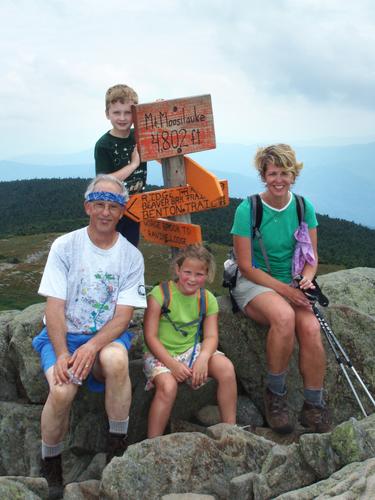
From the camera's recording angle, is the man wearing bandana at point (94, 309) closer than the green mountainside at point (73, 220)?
Yes

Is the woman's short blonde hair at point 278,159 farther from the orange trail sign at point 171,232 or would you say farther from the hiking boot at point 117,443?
the hiking boot at point 117,443

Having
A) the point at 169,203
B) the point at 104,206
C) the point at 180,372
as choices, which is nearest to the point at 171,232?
the point at 169,203

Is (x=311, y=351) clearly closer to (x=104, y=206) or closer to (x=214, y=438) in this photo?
(x=214, y=438)

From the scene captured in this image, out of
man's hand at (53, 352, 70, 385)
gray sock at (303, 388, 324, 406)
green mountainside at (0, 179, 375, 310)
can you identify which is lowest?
gray sock at (303, 388, 324, 406)

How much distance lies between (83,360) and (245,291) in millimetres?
2761

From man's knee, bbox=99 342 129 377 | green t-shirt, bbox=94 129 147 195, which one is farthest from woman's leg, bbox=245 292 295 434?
green t-shirt, bbox=94 129 147 195

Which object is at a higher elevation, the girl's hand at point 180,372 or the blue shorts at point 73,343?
the blue shorts at point 73,343

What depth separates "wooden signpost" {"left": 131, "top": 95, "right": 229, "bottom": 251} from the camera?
813cm

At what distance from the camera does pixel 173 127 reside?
326 inches

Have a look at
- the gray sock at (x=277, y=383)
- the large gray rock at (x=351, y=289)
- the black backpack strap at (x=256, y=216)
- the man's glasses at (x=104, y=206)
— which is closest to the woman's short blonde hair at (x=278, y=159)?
the black backpack strap at (x=256, y=216)

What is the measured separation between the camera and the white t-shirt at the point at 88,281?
711 cm

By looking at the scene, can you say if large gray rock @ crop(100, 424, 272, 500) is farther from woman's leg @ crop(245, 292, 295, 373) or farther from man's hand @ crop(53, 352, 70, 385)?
woman's leg @ crop(245, 292, 295, 373)

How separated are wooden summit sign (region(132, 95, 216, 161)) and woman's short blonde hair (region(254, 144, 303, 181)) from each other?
1054mm

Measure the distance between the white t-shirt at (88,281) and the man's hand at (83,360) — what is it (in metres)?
0.51
